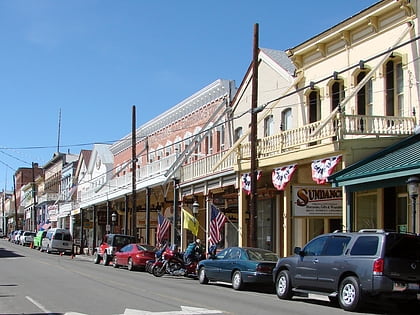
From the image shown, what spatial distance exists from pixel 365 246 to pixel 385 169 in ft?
13.4

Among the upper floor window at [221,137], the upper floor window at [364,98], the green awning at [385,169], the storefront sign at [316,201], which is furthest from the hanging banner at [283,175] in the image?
the upper floor window at [221,137]

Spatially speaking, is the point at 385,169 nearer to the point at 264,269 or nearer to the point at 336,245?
the point at 336,245

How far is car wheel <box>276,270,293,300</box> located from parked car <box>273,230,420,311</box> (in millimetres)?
791

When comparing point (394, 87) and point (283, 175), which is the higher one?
point (394, 87)

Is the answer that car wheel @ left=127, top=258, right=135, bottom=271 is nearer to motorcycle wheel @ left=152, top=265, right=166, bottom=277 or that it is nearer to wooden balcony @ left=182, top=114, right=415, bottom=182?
motorcycle wheel @ left=152, top=265, right=166, bottom=277

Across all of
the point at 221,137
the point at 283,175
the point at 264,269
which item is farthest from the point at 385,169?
the point at 221,137

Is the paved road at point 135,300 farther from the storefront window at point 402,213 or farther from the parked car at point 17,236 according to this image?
the parked car at point 17,236

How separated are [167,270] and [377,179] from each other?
1049cm

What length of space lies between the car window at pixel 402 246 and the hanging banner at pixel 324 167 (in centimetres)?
614

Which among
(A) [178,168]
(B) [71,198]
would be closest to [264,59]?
(A) [178,168]

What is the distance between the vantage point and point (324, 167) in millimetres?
20938

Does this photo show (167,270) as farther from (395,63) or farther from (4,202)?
(4,202)

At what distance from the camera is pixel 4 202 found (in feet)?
471

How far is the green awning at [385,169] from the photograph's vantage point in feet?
57.7
